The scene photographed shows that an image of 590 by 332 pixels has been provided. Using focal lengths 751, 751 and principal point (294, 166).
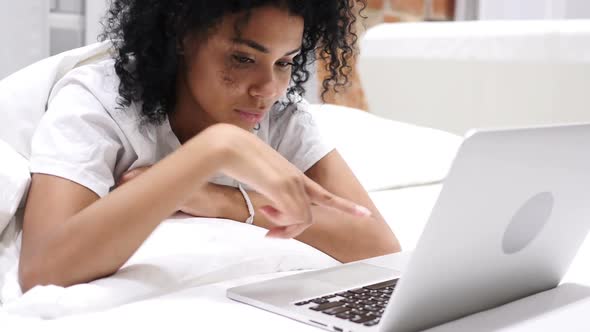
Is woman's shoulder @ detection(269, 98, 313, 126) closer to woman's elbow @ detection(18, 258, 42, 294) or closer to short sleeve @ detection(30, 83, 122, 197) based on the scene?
short sleeve @ detection(30, 83, 122, 197)

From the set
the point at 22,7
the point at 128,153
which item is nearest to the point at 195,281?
the point at 128,153

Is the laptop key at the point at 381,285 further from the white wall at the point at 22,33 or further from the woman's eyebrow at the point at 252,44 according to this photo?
the white wall at the point at 22,33

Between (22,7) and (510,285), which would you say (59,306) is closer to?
(510,285)

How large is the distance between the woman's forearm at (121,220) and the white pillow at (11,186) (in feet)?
0.43

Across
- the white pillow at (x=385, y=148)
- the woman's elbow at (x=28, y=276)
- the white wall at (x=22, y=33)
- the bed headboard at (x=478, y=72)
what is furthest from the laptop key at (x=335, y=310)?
the bed headboard at (x=478, y=72)

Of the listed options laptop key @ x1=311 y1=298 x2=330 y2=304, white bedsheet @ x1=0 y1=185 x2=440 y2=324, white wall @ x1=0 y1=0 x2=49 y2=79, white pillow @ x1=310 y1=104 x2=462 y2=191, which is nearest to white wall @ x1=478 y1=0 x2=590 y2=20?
white pillow @ x1=310 y1=104 x2=462 y2=191

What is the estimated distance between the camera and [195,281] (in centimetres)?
73

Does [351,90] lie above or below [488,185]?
below

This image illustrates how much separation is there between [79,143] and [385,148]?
0.84 meters

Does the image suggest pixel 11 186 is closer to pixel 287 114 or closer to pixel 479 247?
pixel 287 114

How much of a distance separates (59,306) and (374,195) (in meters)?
0.87

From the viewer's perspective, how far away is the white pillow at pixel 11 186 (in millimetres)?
856

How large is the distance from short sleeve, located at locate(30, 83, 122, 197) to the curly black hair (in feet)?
0.15

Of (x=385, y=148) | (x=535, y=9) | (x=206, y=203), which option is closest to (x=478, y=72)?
(x=385, y=148)
